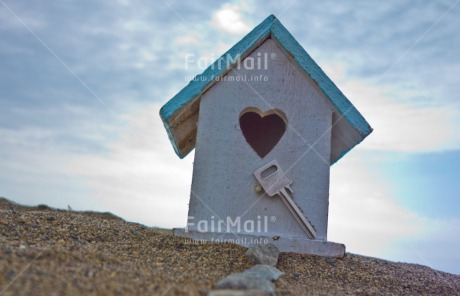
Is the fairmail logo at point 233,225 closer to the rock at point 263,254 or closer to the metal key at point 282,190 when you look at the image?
the metal key at point 282,190

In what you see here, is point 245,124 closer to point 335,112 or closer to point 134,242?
point 335,112

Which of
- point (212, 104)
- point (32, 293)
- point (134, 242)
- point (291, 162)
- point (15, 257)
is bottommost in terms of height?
point (32, 293)

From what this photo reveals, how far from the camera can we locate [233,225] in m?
5.14

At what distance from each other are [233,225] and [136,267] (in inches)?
66.5

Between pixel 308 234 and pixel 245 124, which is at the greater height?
pixel 245 124

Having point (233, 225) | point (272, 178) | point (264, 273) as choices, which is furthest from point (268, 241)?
point (264, 273)

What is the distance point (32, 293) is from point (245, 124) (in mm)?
4809

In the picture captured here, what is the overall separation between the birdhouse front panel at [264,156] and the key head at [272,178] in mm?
64

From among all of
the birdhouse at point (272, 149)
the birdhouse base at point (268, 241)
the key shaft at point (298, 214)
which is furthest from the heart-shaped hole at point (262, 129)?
the birdhouse base at point (268, 241)

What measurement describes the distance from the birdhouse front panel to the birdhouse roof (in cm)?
8

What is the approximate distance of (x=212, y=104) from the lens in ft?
17.8

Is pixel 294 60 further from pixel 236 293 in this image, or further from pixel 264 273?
pixel 236 293

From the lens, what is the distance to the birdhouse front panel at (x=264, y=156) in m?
5.18

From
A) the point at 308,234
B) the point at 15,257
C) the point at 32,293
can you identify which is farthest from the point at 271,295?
the point at 308,234
